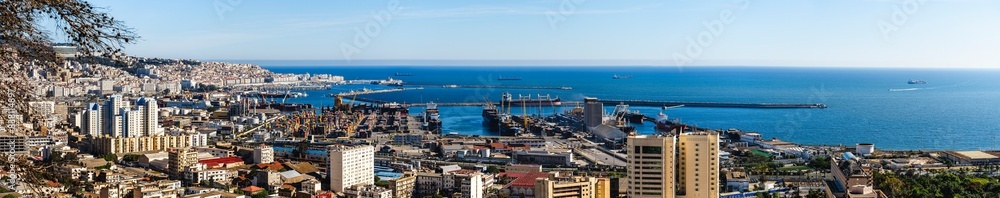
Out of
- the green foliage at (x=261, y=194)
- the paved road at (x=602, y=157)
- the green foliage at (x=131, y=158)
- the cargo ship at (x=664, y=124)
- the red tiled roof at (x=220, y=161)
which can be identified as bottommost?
the green foliage at (x=261, y=194)

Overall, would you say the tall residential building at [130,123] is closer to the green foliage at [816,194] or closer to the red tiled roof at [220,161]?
the red tiled roof at [220,161]

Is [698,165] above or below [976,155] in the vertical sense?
above

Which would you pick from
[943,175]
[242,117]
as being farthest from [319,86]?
[943,175]

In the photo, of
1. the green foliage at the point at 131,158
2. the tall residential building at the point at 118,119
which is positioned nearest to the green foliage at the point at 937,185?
the green foliage at the point at 131,158

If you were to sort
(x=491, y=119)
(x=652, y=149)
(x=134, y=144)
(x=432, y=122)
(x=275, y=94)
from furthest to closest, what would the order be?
1. (x=275, y=94)
2. (x=491, y=119)
3. (x=432, y=122)
4. (x=134, y=144)
5. (x=652, y=149)

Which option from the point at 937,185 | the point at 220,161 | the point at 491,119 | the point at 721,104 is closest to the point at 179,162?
A: the point at 220,161

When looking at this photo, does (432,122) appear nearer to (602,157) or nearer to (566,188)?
(602,157)
